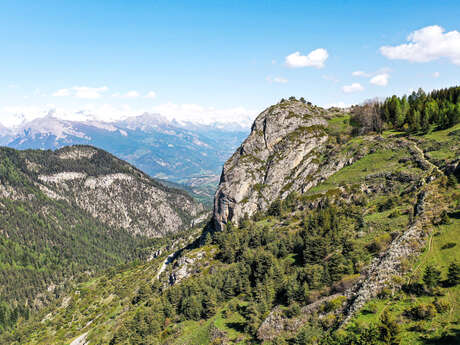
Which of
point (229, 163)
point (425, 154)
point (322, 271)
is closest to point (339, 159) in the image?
point (425, 154)

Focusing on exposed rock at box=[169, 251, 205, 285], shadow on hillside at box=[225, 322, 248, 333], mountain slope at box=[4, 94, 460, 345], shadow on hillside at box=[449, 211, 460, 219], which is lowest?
exposed rock at box=[169, 251, 205, 285]

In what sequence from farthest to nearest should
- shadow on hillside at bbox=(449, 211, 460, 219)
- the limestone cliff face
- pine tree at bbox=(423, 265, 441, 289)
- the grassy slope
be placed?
1. the limestone cliff face
2. shadow on hillside at bbox=(449, 211, 460, 219)
3. pine tree at bbox=(423, 265, 441, 289)
4. the grassy slope

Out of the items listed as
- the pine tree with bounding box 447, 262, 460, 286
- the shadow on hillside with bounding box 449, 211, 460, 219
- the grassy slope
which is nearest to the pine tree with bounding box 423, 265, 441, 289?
the grassy slope

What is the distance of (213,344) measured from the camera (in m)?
52.3

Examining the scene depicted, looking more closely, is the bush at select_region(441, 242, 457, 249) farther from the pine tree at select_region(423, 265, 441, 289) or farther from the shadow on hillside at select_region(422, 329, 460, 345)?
the shadow on hillside at select_region(422, 329, 460, 345)

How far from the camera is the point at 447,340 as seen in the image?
92.3 ft

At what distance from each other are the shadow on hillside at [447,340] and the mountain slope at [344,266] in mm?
113

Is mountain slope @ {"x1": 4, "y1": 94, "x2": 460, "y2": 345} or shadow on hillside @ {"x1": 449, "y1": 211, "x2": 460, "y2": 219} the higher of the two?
shadow on hillside @ {"x1": 449, "y1": 211, "x2": 460, "y2": 219}

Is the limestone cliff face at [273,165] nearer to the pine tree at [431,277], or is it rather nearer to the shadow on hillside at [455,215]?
the shadow on hillside at [455,215]

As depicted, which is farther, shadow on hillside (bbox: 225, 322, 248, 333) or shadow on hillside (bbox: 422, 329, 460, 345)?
shadow on hillside (bbox: 225, 322, 248, 333)

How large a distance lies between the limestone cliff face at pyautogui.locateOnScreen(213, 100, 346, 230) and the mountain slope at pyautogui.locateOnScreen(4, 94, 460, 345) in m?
4.25

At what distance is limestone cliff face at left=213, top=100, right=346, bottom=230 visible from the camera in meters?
139

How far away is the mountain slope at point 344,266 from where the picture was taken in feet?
115

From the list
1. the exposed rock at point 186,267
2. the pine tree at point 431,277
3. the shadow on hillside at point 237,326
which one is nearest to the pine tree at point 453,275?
the pine tree at point 431,277
